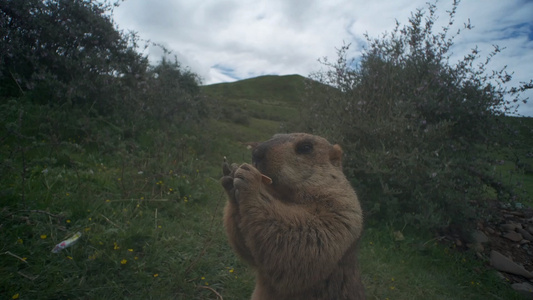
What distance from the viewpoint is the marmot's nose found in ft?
8.89

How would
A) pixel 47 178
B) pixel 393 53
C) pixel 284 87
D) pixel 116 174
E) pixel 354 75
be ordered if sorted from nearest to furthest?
pixel 47 178, pixel 116 174, pixel 393 53, pixel 354 75, pixel 284 87

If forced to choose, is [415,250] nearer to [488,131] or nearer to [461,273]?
[461,273]

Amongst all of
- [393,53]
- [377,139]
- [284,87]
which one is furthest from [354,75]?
[284,87]

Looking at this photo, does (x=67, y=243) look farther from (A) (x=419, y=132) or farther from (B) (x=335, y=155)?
(A) (x=419, y=132)

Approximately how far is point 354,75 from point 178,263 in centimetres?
615

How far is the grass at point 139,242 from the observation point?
2701mm

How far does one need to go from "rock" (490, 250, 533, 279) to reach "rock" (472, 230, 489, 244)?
0.37m

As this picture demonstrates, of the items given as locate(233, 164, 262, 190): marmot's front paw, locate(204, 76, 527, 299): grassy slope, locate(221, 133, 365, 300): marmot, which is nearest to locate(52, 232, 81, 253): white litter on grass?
locate(221, 133, 365, 300): marmot

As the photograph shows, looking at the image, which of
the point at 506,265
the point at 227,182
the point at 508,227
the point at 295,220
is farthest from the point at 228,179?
the point at 508,227

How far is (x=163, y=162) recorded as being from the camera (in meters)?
5.46

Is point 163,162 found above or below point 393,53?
below

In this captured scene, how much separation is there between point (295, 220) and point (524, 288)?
549 centimetres

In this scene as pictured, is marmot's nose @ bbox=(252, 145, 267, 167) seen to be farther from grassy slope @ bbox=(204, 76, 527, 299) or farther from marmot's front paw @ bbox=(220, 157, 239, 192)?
grassy slope @ bbox=(204, 76, 527, 299)

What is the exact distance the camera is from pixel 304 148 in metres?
2.89
